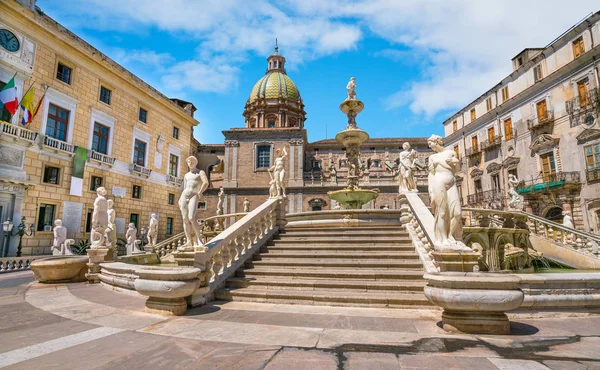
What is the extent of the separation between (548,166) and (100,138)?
3456 centimetres

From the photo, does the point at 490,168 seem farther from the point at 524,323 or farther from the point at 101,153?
the point at 101,153

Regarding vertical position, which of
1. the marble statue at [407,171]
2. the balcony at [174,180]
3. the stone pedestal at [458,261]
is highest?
the balcony at [174,180]

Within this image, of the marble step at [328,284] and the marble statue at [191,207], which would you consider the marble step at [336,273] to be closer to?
the marble step at [328,284]

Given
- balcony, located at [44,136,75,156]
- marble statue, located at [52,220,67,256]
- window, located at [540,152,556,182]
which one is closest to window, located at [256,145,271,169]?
balcony, located at [44,136,75,156]

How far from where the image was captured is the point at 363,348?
390 centimetres

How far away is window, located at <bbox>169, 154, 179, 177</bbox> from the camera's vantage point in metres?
29.9

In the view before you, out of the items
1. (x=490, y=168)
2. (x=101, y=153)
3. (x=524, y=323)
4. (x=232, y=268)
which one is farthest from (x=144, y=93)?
(x=490, y=168)

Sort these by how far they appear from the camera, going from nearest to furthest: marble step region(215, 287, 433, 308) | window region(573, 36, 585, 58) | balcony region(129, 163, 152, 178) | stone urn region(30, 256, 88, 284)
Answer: marble step region(215, 287, 433, 308), stone urn region(30, 256, 88, 284), window region(573, 36, 585, 58), balcony region(129, 163, 152, 178)

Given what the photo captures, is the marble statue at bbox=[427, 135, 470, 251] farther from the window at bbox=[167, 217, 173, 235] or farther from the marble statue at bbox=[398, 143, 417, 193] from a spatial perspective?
the window at bbox=[167, 217, 173, 235]

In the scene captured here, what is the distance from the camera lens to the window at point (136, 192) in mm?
25203

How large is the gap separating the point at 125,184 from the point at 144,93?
8070 mm

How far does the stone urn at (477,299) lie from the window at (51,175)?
21.9 m

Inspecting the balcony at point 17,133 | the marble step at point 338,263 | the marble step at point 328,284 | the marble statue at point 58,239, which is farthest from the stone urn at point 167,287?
the balcony at point 17,133

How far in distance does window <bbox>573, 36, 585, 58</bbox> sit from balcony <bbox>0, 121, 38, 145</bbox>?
119 ft
